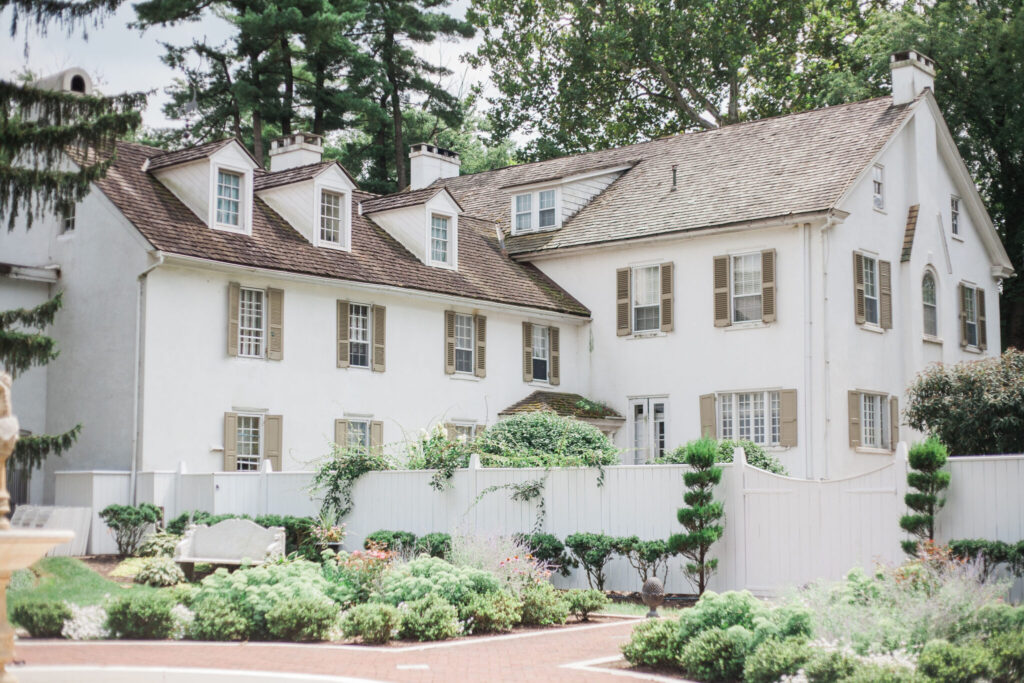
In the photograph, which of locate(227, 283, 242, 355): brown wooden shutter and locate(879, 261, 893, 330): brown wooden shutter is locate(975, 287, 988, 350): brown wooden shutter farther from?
locate(227, 283, 242, 355): brown wooden shutter

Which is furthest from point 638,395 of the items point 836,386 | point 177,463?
point 177,463

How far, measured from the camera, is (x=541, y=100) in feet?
145

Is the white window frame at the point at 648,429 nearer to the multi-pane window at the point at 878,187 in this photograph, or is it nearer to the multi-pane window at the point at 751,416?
the multi-pane window at the point at 751,416

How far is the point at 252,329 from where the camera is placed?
23.0 metres

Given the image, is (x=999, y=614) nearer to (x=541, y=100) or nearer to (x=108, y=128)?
(x=108, y=128)

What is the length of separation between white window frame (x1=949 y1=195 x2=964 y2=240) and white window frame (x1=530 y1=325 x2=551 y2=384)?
34.9ft

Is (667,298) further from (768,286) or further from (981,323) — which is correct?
(981,323)

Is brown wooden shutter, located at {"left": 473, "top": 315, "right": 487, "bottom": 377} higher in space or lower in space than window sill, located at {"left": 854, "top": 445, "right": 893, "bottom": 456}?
higher

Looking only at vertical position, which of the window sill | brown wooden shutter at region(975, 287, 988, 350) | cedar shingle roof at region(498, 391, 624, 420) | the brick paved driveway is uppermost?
brown wooden shutter at region(975, 287, 988, 350)

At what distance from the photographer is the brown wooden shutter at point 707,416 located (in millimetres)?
26484

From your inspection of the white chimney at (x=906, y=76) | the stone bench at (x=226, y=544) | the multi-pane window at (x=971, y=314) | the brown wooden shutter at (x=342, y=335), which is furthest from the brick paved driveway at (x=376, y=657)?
the multi-pane window at (x=971, y=314)

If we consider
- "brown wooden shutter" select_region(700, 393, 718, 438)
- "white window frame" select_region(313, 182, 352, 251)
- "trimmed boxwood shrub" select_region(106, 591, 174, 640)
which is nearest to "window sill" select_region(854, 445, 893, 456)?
"brown wooden shutter" select_region(700, 393, 718, 438)

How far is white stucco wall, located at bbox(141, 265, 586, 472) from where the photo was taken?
70.7ft

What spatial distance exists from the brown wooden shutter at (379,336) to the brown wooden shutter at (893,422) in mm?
11410
